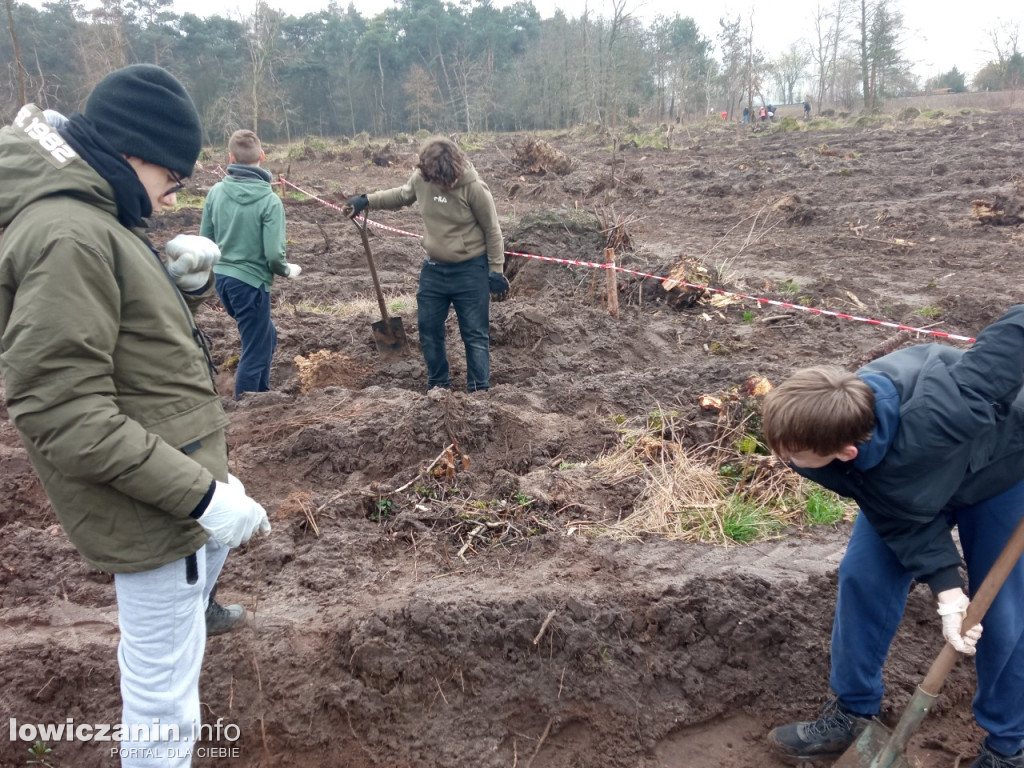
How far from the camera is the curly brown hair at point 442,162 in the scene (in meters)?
4.81

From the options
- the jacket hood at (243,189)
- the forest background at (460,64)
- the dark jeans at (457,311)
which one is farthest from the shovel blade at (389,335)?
the forest background at (460,64)

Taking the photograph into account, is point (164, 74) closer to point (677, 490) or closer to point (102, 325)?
point (102, 325)

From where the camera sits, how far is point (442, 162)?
4.81 metres

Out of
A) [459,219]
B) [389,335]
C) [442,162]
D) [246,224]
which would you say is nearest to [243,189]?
[246,224]

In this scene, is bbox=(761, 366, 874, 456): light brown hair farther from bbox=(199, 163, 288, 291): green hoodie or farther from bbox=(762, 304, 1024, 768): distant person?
bbox=(199, 163, 288, 291): green hoodie

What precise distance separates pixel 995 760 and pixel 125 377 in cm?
288

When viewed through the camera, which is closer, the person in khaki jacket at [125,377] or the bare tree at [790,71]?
the person in khaki jacket at [125,377]

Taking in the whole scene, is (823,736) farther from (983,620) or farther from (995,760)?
(983,620)

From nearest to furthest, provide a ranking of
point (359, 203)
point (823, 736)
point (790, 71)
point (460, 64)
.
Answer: point (823, 736), point (359, 203), point (460, 64), point (790, 71)

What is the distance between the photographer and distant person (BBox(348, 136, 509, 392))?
4918 millimetres

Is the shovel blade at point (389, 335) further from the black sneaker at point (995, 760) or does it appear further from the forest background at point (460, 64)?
the forest background at point (460, 64)

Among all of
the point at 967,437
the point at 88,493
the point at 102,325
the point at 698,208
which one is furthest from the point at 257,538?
the point at 698,208

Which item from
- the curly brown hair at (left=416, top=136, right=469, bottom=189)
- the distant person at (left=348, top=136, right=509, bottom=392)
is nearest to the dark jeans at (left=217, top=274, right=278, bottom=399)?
the distant person at (left=348, top=136, right=509, bottom=392)

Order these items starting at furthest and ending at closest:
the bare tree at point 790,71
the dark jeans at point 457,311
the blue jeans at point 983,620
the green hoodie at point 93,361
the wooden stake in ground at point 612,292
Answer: the bare tree at point 790,71
the wooden stake in ground at point 612,292
the dark jeans at point 457,311
the blue jeans at point 983,620
the green hoodie at point 93,361
